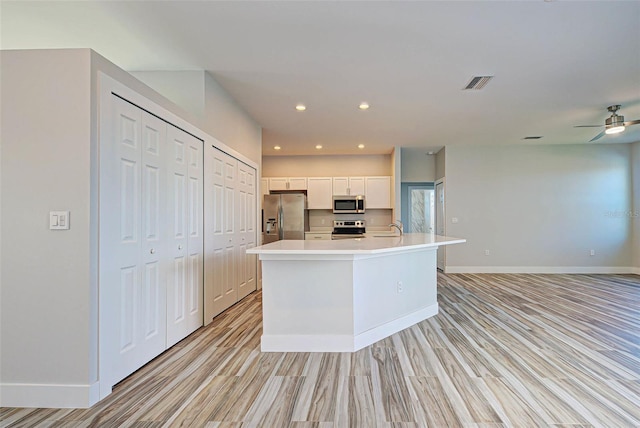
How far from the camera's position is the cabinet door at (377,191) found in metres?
7.44

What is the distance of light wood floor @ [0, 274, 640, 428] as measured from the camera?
186 cm

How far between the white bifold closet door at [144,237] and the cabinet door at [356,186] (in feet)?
15.2

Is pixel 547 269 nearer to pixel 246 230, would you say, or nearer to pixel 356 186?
pixel 356 186

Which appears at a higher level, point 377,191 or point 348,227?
point 377,191

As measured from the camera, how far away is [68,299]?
197 centimetres

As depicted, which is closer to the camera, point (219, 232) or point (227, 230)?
point (219, 232)

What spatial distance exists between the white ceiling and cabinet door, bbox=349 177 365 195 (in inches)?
107

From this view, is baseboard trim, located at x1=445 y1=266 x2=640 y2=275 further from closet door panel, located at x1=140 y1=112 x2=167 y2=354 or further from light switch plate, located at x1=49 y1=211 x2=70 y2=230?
light switch plate, located at x1=49 y1=211 x2=70 y2=230

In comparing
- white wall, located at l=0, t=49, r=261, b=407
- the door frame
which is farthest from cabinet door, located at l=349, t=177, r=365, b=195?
white wall, located at l=0, t=49, r=261, b=407

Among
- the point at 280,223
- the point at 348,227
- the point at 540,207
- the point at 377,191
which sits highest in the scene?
the point at 377,191

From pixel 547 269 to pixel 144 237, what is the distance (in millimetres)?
7633

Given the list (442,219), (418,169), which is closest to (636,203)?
(442,219)

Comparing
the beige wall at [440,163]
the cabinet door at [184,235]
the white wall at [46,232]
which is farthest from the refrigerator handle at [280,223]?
the white wall at [46,232]

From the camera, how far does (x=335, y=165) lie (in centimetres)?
784
